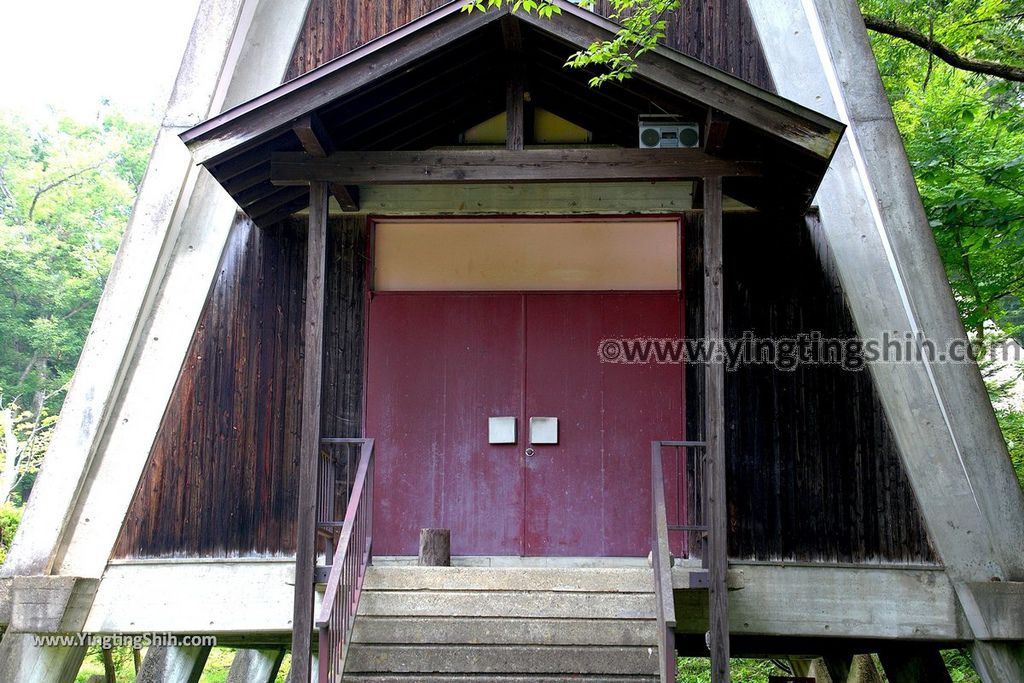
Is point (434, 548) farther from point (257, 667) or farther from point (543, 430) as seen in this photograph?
point (257, 667)

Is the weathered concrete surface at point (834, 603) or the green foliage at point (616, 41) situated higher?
the green foliage at point (616, 41)

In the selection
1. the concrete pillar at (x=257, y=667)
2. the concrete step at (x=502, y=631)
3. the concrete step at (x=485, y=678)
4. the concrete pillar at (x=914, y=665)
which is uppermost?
the concrete step at (x=502, y=631)

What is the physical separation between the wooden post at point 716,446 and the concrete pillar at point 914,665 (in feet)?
10.5

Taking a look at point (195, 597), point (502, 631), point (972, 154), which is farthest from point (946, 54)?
point (195, 597)

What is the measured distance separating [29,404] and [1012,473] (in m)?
28.9

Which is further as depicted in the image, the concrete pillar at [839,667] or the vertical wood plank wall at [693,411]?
the concrete pillar at [839,667]

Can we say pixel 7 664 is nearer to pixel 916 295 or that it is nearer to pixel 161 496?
pixel 161 496

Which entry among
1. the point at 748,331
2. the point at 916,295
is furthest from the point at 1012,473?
Result: the point at 748,331

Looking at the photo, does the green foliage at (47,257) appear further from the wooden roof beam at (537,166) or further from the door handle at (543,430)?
the wooden roof beam at (537,166)

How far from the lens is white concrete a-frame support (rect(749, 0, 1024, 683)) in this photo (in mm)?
7633

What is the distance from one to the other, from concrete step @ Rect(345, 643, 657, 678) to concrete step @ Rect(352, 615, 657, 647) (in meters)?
0.05

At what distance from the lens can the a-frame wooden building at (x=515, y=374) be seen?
7031 millimetres

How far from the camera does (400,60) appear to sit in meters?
6.78

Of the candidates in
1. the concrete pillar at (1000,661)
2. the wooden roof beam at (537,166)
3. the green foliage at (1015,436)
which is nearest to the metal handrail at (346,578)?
the wooden roof beam at (537,166)
